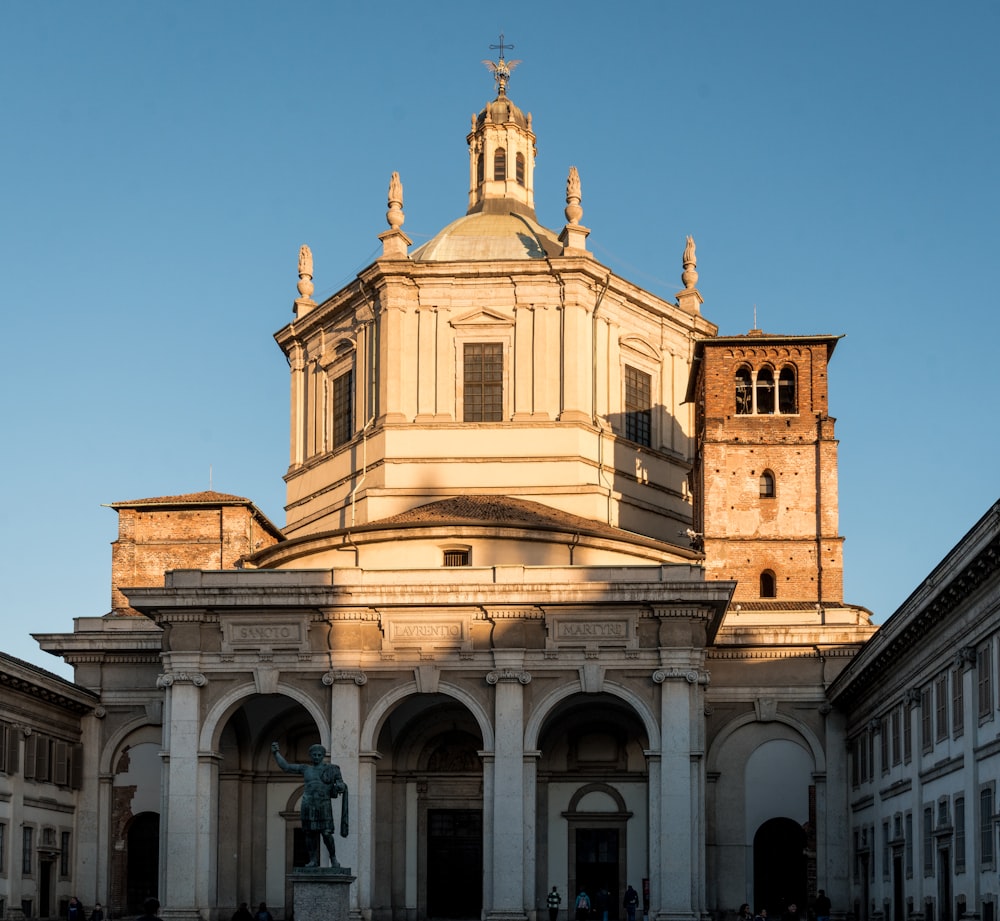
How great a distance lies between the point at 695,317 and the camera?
2250 inches

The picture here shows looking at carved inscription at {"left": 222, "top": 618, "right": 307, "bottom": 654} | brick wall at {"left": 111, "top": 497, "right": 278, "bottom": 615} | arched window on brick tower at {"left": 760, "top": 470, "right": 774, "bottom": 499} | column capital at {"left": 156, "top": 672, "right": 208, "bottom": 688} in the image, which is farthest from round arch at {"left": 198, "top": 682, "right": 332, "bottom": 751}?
arched window on brick tower at {"left": 760, "top": 470, "right": 774, "bottom": 499}

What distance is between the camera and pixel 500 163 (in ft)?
197

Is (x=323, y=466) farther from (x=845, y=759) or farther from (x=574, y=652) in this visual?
(x=845, y=759)

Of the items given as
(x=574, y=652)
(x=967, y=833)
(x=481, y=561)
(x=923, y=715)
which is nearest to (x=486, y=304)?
(x=481, y=561)

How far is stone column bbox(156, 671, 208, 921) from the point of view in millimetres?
41344

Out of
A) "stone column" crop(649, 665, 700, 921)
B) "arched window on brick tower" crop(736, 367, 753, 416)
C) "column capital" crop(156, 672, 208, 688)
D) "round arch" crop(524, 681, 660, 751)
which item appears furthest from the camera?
"arched window on brick tower" crop(736, 367, 753, 416)

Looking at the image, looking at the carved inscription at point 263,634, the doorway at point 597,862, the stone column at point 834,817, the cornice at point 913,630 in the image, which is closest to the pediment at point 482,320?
the carved inscription at point 263,634

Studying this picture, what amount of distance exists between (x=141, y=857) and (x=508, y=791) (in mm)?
13378

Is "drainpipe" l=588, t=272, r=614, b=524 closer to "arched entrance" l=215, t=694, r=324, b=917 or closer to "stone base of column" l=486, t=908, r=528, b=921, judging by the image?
"arched entrance" l=215, t=694, r=324, b=917

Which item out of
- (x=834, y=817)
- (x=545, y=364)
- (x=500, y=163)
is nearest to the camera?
(x=834, y=817)

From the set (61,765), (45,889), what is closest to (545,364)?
(61,765)

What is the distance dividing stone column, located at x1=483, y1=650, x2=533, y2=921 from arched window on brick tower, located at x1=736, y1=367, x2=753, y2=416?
14114mm

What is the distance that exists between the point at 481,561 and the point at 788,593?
10390mm

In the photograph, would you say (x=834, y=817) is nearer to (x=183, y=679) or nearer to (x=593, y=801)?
(x=593, y=801)
